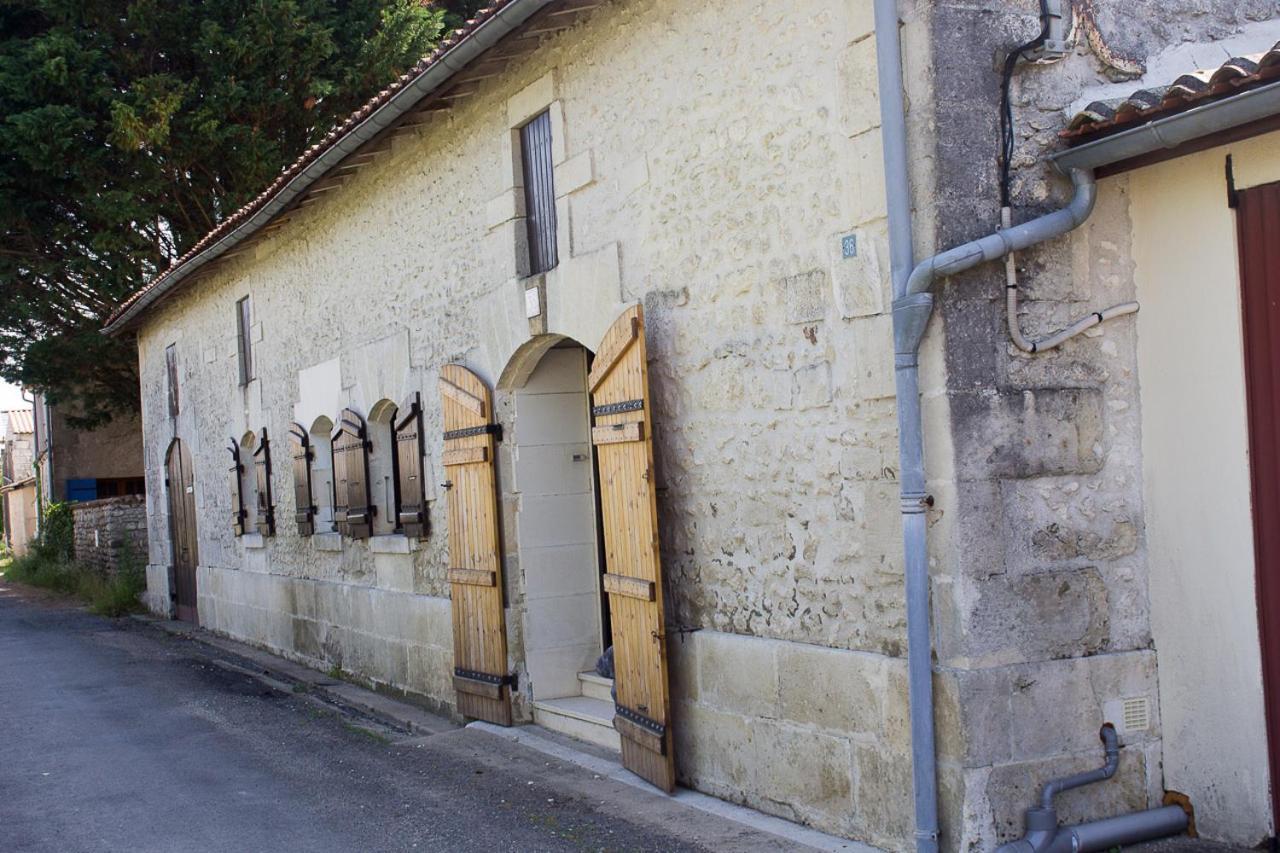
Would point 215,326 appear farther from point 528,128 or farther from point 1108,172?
point 1108,172

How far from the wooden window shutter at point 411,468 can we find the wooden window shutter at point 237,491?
445cm

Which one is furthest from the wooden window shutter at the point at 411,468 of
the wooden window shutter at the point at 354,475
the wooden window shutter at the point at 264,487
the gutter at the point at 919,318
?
the gutter at the point at 919,318

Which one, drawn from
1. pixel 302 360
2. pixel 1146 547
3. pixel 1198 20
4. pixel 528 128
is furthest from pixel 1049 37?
pixel 302 360

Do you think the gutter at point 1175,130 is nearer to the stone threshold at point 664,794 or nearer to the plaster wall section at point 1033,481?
the plaster wall section at point 1033,481

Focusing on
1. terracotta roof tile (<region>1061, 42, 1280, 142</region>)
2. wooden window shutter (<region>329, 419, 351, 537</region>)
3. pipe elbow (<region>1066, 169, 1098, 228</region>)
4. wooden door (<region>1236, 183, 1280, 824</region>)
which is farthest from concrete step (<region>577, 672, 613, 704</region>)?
terracotta roof tile (<region>1061, 42, 1280, 142</region>)

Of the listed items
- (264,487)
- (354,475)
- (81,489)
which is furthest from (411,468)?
(81,489)

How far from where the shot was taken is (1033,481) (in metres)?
4.74

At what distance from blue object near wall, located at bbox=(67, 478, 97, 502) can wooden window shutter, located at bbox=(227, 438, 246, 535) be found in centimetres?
1404

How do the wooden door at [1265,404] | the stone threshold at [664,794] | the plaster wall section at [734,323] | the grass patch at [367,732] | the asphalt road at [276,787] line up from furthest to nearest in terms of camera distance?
the grass patch at [367,732] < the asphalt road at [276,787] < the stone threshold at [664,794] < the plaster wall section at [734,323] < the wooden door at [1265,404]

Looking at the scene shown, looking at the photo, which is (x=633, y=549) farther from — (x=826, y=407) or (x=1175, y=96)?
(x=1175, y=96)

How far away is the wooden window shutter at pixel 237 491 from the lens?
13.3 meters

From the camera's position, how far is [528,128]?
7.65 meters

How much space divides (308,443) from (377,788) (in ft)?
16.8

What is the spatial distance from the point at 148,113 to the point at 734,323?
12032 mm
